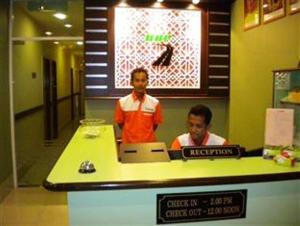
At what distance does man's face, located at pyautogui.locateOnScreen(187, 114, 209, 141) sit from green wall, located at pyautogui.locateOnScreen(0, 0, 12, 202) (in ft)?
10.3

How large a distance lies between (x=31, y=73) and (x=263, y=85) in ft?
13.5

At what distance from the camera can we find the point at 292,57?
329 cm

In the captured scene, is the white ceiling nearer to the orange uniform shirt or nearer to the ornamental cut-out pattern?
the ornamental cut-out pattern

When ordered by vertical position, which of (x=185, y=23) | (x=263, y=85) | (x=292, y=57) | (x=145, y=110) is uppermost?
(x=185, y=23)

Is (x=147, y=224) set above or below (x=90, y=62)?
below

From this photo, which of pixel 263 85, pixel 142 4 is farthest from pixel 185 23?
pixel 263 85

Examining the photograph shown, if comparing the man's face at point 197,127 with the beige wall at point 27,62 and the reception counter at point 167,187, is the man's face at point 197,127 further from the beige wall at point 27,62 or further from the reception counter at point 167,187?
the beige wall at point 27,62

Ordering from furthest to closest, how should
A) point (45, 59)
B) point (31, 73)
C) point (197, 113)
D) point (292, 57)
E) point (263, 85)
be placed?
point (45, 59), point (31, 73), point (263, 85), point (292, 57), point (197, 113)

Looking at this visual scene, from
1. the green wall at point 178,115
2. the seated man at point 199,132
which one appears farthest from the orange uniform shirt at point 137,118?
the green wall at point 178,115

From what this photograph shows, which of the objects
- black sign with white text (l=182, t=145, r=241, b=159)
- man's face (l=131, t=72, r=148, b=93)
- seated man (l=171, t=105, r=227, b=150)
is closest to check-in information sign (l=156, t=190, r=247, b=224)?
black sign with white text (l=182, t=145, r=241, b=159)

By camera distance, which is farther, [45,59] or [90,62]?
[45,59]

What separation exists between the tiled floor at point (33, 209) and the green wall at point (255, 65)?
2411 mm

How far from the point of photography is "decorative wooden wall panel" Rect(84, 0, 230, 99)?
4762mm

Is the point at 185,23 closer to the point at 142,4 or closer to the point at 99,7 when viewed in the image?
the point at 142,4
